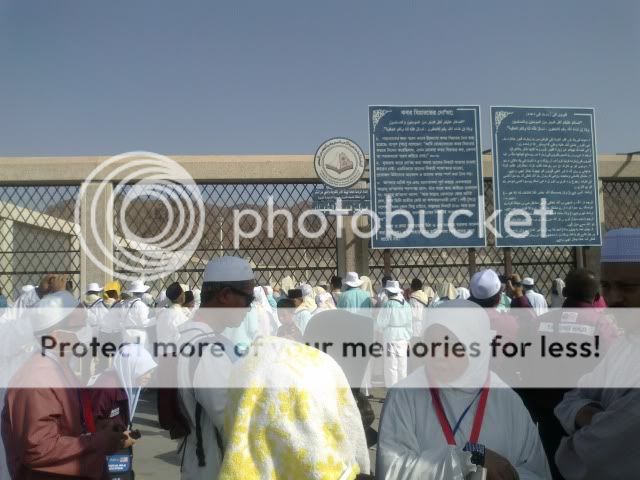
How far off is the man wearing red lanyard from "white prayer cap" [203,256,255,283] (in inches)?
30.7

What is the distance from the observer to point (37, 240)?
13.7 m

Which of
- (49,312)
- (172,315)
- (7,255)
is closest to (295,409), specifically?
(49,312)

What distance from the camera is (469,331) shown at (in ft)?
8.55

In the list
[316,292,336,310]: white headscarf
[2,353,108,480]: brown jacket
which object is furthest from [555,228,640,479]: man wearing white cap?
[316,292,336,310]: white headscarf

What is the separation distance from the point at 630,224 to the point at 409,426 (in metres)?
12.5

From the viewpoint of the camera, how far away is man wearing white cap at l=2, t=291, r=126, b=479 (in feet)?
8.34

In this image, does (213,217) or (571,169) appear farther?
(213,217)

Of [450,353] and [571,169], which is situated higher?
[571,169]

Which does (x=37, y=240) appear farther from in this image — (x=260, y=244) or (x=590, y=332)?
(x=590, y=332)

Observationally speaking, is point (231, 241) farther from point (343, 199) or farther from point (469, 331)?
point (469, 331)

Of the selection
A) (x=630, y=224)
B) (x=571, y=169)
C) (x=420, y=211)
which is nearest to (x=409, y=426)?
(x=420, y=211)

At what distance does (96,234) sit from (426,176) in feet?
20.1

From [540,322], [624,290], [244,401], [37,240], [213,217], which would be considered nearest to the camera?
[244,401]

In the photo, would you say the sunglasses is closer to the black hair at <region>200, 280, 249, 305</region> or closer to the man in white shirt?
the black hair at <region>200, 280, 249, 305</region>
